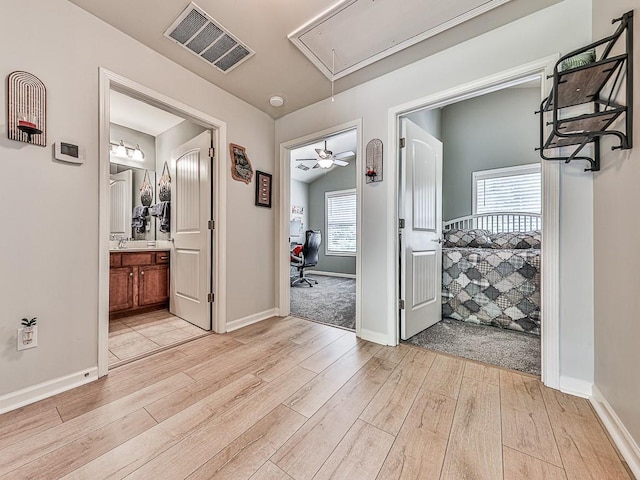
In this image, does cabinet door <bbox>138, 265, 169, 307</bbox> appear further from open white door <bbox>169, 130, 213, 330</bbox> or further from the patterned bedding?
the patterned bedding

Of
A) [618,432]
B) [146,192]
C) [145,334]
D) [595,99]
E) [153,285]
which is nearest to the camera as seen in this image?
[618,432]

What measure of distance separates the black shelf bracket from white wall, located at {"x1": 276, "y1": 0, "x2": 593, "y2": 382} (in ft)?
0.72

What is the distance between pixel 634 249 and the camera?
110cm

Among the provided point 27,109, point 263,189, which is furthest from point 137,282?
point 27,109

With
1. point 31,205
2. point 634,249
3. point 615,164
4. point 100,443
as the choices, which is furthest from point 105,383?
point 615,164

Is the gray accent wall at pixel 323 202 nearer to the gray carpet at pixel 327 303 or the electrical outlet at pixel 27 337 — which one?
the gray carpet at pixel 327 303

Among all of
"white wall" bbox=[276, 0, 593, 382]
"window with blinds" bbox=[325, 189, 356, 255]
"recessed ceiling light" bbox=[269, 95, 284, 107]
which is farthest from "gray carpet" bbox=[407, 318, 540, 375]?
"window with blinds" bbox=[325, 189, 356, 255]

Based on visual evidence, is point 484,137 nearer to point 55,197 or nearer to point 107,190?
point 107,190

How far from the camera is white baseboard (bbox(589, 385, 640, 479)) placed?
3.37 feet

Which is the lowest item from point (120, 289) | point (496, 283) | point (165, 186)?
point (120, 289)

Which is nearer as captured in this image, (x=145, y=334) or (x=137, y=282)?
(x=145, y=334)

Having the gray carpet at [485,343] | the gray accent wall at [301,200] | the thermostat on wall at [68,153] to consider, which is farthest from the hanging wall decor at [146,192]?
the gray carpet at [485,343]

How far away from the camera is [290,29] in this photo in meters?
Answer: 1.81

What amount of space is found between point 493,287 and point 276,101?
3040 mm
